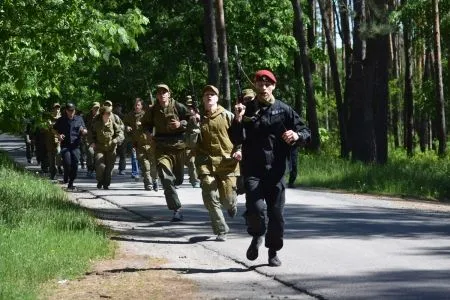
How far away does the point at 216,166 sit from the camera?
12109 millimetres

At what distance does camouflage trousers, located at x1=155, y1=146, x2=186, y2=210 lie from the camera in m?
13.9

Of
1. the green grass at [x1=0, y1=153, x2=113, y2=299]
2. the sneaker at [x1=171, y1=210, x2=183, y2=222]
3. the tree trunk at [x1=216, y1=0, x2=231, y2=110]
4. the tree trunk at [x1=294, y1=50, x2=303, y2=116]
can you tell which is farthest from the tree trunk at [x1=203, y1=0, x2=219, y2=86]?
the tree trunk at [x1=294, y1=50, x2=303, y2=116]

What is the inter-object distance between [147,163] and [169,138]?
6937 mm

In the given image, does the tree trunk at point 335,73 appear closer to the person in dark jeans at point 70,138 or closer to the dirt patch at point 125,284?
the person in dark jeans at point 70,138

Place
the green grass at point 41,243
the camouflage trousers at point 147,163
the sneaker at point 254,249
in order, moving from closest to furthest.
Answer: the green grass at point 41,243 < the sneaker at point 254,249 < the camouflage trousers at point 147,163

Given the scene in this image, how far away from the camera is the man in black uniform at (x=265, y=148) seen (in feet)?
31.1

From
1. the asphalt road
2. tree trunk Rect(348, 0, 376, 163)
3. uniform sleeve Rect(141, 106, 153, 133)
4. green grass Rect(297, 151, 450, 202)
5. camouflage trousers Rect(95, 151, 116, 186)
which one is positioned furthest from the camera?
tree trunk Rect(348, 0, 376, 163)

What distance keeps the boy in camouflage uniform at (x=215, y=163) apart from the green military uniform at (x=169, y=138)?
5.70ft

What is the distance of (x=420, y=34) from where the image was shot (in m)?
37.8

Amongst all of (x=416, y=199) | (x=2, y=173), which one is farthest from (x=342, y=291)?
(x=2, y=173)

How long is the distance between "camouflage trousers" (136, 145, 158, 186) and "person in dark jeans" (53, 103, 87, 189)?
1.33m

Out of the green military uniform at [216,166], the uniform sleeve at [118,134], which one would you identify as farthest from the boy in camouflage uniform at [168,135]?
the uniform sleeve at [118,134]

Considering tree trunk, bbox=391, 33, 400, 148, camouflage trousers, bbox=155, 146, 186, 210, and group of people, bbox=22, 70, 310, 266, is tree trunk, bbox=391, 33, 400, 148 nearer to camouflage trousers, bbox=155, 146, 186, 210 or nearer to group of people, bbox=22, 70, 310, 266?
camouflage trousers, bbox=155, 146, 186, 210

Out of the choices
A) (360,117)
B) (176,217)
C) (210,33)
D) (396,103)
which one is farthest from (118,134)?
(396,103)
